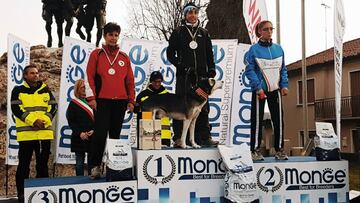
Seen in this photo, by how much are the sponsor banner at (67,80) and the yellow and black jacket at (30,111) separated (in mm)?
1609

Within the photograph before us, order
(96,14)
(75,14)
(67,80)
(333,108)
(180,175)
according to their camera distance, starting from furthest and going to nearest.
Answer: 1. (333,108)
2. (96,14)
3. (75,14)
4. (67,80)
5. (180,175)

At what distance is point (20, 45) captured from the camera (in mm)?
7227

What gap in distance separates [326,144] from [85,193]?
247cm

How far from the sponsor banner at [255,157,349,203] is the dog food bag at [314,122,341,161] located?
3.0 inches

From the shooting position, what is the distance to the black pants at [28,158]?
5.36 m

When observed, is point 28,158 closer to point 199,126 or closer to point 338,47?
point 199,126

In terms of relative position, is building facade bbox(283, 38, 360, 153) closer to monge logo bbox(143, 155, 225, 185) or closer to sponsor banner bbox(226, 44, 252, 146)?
sponsor banner bbox(226, 44, 252, 146)

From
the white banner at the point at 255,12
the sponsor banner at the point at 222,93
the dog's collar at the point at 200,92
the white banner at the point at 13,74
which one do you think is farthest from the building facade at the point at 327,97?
the dog's collar at the point at 200,92

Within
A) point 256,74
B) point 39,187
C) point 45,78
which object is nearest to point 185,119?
point 256,74

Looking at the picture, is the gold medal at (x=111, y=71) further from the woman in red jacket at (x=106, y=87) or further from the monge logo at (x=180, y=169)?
the monge logo at (x=180, y=169)

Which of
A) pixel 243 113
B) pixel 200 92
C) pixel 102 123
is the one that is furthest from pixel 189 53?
pixel 243 113

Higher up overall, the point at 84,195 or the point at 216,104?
the point at 216,104

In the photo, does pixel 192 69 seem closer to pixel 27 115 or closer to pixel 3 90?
pixel 27 115

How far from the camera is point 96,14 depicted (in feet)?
29.8
